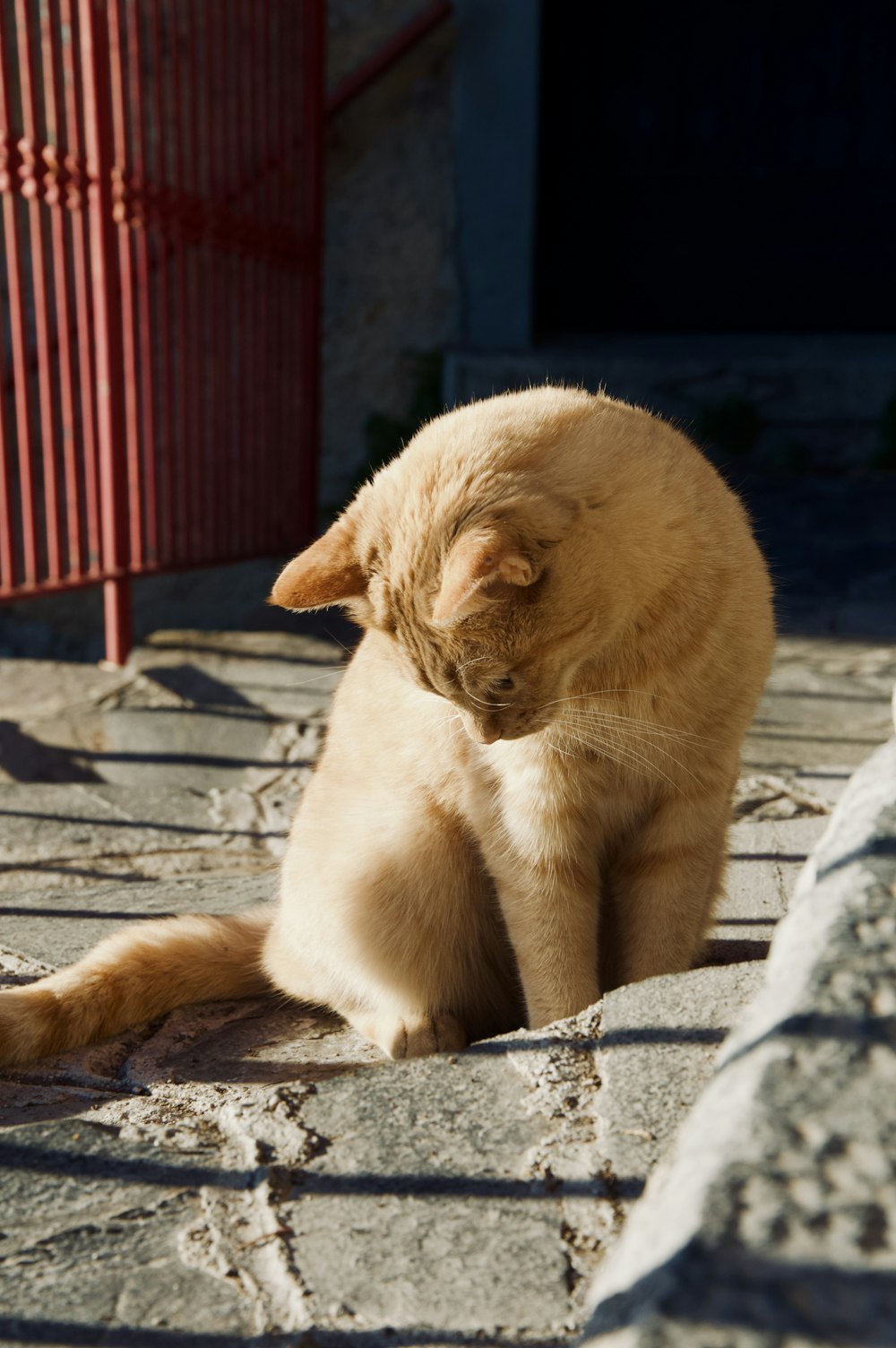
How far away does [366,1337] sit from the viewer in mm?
1295

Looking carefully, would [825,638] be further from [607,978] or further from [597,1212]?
[597,1212]

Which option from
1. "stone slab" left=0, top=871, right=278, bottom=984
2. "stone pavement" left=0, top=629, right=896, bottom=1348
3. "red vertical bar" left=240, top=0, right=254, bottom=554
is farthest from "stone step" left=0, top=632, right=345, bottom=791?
"stone pavement" left=0, top=629, right=896, bottom=1348

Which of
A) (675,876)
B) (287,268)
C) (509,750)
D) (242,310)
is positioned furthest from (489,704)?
(287,268)

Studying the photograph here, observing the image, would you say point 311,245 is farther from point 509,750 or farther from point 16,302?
point 509,750

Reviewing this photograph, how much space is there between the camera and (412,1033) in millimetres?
2330

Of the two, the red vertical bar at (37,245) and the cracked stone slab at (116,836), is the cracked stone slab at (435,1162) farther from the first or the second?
the red vertical bar at (37,245)

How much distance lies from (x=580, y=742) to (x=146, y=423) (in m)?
3.35

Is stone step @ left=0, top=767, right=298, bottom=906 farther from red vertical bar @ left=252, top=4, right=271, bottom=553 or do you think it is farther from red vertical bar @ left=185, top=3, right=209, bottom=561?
red vertical bar @ left=252, top=4, right=271, bottom=553

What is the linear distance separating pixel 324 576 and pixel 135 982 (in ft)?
2.74

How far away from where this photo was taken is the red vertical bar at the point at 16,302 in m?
4.18

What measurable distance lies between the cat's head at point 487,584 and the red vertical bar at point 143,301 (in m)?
3.04

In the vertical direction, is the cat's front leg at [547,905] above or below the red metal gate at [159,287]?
below

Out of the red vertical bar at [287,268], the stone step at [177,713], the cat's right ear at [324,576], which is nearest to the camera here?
the cat's right ear at [324,576]

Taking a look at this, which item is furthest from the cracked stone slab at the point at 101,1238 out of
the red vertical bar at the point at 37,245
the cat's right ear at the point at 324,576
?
the red vertical bar at the point at 37,245
